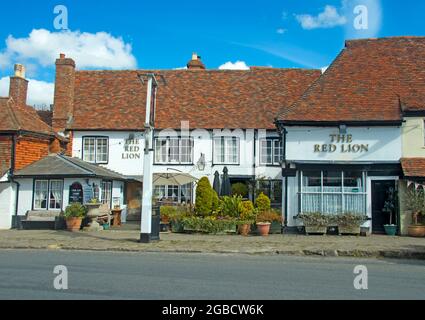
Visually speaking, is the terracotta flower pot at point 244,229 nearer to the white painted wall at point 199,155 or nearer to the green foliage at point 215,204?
the green foliage at point 215,204

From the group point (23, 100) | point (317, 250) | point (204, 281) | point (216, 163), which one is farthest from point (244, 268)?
point (23, 100)

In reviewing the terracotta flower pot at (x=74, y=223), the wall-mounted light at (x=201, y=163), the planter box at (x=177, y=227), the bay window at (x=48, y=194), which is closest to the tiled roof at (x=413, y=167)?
the planter box at (x=177, y=227)

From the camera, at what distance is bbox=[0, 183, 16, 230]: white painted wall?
2289 centimetres

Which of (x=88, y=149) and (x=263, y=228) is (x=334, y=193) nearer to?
(x=263, y=228)

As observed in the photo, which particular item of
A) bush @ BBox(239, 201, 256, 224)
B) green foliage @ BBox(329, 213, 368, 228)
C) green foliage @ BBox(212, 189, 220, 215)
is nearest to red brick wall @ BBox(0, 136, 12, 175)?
Result: green foliage @ BBox(212, 189, 220, 215)

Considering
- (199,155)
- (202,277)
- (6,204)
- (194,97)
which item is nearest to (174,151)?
(199,155)

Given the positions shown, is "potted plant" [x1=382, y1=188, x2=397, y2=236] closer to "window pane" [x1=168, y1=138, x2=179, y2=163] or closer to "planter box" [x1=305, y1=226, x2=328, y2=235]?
"planter box" [x1=305, y1=226, x2=328, y2=235]

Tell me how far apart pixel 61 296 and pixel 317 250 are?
29.8 ft

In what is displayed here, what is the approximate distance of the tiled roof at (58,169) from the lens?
22.0 m

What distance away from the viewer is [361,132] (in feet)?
68.9

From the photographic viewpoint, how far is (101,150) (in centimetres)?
2669

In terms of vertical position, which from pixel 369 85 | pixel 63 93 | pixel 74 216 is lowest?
pixel 74 216

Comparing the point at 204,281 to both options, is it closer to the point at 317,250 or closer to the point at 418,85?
the point at 317,250

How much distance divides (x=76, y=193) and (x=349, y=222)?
488 inches
